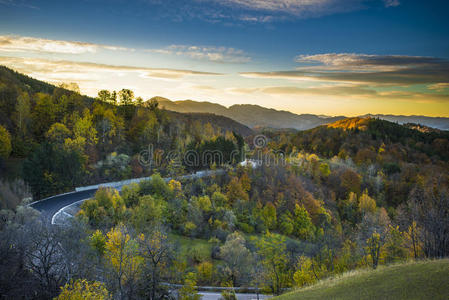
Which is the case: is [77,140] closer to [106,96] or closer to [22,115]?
[22,115]

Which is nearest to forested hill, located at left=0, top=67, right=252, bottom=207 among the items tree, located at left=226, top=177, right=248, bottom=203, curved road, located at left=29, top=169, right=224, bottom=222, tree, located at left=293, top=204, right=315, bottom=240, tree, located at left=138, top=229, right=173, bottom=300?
curved road, located at left=29, top=169, right=224, bottom=222

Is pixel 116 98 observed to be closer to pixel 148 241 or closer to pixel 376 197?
pixel 148 241

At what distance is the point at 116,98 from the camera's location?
255 feet

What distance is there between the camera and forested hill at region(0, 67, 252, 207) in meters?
42.2

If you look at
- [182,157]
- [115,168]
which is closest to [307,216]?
[182,157]

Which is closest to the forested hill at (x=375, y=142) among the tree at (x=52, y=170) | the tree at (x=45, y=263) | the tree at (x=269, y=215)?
the tree at (x=269, y=215)

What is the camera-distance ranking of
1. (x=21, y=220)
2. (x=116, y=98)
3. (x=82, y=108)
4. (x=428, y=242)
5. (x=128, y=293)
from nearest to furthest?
1. (x=128, y=293)
2. (x=428, y=242)
3. (x=21, y=220)
4. (x=82, y=108)
5. (x=116, y=98)

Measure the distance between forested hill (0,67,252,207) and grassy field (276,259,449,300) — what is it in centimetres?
3923

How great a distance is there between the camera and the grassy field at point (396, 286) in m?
11.7

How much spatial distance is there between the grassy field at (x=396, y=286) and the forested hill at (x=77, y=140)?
39.2 m

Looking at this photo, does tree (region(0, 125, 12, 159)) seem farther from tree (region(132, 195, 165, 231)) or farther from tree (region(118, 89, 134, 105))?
tree (region(118, 89, 134, 105))

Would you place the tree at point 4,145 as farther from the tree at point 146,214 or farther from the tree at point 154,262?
the tree at point 154,262

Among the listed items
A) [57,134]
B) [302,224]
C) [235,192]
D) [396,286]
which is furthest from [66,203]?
[302,224]

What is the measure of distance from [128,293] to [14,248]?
9392mm
